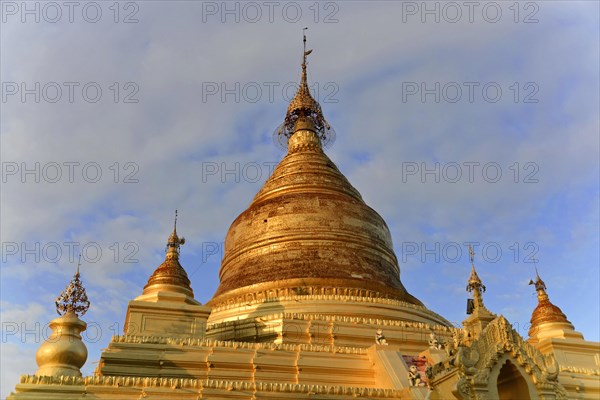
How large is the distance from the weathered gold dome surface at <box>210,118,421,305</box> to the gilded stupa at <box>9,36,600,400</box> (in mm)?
75

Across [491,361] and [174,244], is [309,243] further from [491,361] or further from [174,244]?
[491,361]

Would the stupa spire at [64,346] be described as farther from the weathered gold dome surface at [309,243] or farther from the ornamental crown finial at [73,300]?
the weathered gold dome surface at [309,243]

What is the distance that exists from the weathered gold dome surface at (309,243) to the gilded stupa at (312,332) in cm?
7

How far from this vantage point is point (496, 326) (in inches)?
558

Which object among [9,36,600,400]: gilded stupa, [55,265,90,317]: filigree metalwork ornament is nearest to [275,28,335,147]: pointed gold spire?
[9,36,600,400]: gilded stupa

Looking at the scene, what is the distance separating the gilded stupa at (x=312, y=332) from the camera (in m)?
14.3

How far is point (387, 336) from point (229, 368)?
7.24 m

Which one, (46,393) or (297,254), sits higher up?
(297,254)

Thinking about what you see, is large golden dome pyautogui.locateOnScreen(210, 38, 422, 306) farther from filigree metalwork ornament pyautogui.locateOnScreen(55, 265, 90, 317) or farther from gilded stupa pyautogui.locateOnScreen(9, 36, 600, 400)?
filigree metalwork ornament pyautogui.locateOnScreen(55, 265, 90, 317)

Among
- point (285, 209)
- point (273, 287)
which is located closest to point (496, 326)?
point (273, 287)

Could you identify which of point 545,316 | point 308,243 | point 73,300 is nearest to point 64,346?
point 73,300

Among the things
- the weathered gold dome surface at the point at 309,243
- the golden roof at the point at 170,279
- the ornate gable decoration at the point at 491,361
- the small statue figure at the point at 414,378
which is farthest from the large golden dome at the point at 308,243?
the ornate gable decoration at the point at 491,361

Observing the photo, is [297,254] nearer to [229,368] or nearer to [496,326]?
[229,368]

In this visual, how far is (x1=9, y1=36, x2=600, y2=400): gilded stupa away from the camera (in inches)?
563
